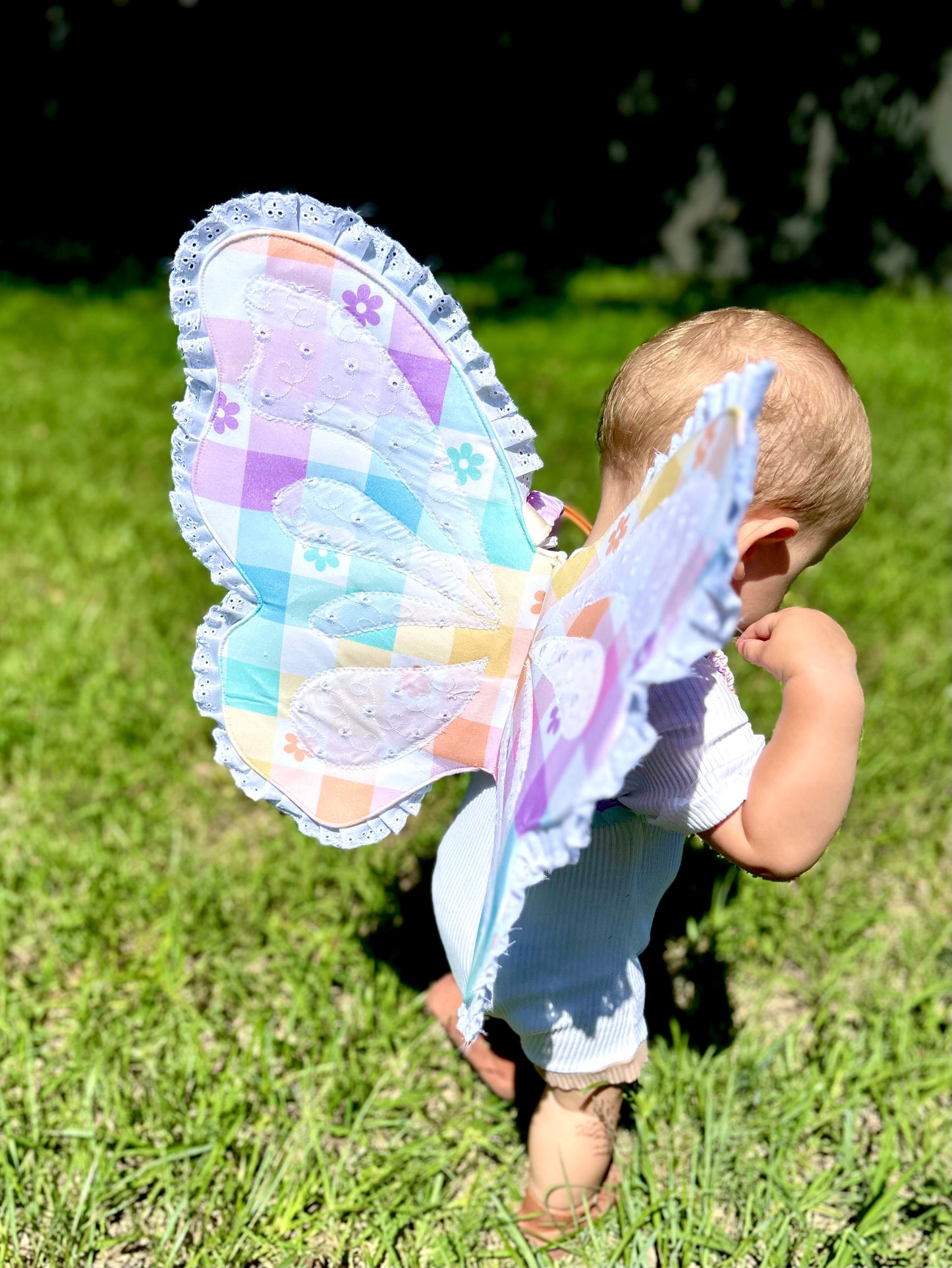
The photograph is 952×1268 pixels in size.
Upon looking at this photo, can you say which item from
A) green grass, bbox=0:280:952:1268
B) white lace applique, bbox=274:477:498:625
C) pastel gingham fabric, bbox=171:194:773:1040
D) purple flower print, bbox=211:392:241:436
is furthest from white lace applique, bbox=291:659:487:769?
green grass, bbox=0:280:952:1268

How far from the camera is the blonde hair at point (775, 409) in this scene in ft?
4.21

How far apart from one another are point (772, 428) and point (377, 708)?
60 cm

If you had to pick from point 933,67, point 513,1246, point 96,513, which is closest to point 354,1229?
point 513,1246

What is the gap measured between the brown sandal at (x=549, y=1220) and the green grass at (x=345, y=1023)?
1.3 inches

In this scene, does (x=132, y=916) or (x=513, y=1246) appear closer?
(x=513, y=1246)

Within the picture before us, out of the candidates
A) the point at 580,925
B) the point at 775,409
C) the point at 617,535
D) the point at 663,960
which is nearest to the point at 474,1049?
the point at 663,960

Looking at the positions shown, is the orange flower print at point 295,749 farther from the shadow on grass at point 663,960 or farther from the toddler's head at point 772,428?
the shadow on grass at point 663,960

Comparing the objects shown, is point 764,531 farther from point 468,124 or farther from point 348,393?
point 468,124

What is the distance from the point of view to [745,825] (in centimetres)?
127

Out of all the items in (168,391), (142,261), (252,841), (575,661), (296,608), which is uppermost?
(575,661)

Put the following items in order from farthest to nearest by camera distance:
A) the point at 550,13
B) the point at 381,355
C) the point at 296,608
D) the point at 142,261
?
the point at 550,13 → the point at 142,261 → the point at 296,608 → the point at 381,355

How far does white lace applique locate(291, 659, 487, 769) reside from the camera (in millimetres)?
1488

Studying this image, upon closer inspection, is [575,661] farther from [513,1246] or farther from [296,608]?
[513,1246]

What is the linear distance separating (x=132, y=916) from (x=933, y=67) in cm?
937
